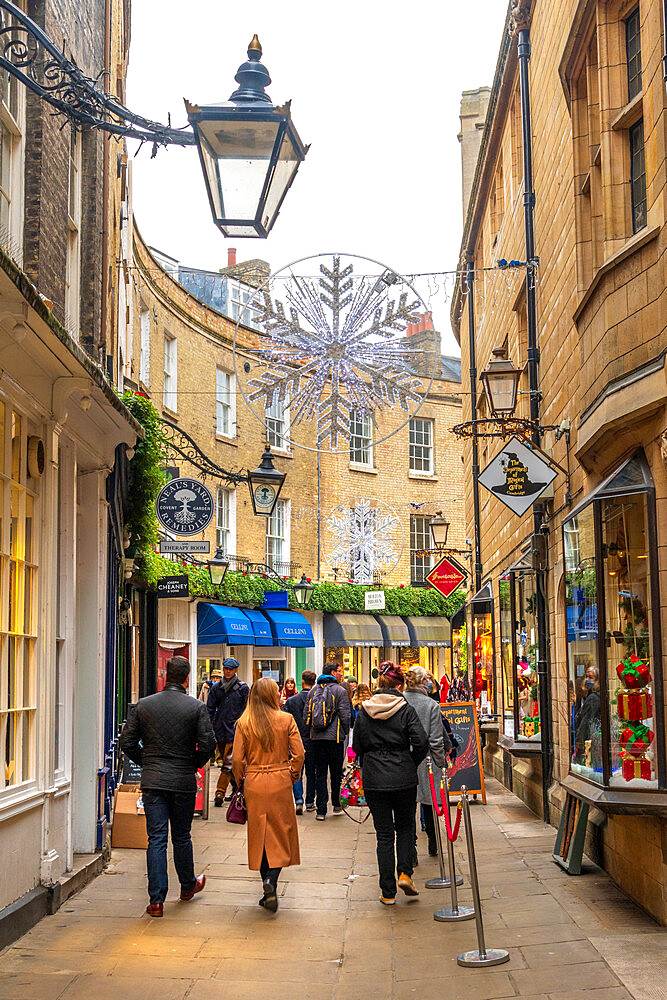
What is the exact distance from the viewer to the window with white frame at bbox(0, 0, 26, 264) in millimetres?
8500

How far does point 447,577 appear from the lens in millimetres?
21000

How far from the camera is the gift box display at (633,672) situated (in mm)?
7969

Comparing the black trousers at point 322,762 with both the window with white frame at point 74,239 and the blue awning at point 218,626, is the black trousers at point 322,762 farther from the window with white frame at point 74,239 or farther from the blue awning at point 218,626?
the blue awning at point 218,626

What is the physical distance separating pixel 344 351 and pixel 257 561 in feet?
63.9

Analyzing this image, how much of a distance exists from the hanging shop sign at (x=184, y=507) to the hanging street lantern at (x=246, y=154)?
9.54 metres

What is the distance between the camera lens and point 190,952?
7.26 meters

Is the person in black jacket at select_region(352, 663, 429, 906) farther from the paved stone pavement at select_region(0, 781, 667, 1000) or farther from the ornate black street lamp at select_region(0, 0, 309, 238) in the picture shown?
the ornate black street lamp at select_region(0, 0, 309, 238)

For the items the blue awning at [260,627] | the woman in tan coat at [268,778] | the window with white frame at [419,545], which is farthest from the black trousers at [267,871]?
the window with white frame at [419,545]

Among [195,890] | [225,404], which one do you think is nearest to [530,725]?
[195,890]

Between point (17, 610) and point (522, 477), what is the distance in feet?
18.6

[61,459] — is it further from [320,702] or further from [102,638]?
[320,702]

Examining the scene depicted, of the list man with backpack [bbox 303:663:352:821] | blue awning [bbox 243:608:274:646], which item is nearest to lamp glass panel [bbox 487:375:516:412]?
man with backpack [bbox 303:663:352:821]

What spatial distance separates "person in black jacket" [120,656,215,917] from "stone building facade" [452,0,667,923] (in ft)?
9.41

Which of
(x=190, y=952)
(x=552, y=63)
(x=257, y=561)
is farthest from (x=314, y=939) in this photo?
(x=257, y=561)
